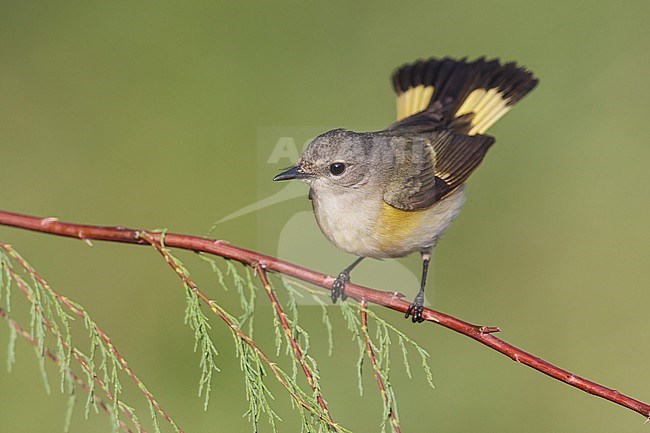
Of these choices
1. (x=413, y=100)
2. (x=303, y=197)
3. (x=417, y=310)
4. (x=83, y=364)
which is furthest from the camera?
(x=303, y=197)

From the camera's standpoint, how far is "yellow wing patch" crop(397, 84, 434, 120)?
3.54 m

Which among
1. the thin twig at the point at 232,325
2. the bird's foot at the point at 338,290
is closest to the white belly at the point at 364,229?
the bird's foot at the point at 338,290

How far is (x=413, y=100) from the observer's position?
11.8 feet

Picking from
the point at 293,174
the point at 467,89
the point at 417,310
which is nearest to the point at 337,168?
the point at 293,174

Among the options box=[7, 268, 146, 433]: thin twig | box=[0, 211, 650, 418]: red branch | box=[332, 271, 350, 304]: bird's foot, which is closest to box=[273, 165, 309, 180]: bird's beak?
box=[332, 271, 350, 304]: bird's foot

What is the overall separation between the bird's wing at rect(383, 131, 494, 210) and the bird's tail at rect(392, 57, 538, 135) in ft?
1.02

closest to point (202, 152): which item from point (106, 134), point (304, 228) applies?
point (106, 134)

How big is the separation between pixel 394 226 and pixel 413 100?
1279 mm

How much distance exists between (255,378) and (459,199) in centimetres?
146

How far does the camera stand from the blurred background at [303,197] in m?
4.05

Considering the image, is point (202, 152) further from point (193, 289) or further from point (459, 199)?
point (193, 289)

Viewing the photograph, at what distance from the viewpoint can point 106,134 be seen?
5324 mm

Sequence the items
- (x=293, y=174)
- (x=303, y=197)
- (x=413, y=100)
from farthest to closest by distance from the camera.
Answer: (x=303, y=197)
(x=413, y=100)
(x=293, y=174)

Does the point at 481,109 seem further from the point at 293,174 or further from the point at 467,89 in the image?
the point at 293,174
